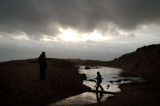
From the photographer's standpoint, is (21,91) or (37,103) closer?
(37,103)

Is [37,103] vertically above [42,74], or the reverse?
[42,74]

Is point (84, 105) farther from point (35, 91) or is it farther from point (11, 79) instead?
point (11, 79)

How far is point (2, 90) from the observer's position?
15.2 meters

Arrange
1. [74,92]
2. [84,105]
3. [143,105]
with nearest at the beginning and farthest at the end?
1. [143,105]
2. [84,105]
3. [74,92]

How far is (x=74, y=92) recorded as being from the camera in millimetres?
19609

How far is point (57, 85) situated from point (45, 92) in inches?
123

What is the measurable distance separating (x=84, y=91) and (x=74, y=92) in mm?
1540

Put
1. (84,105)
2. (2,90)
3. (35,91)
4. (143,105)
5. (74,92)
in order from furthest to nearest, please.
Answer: (74,92), (35,91), (2,90), (84,105), (143,105)

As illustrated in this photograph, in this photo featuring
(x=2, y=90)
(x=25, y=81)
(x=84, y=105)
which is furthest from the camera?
(x=25, y=81)

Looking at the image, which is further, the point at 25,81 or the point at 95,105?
the point at 25,81

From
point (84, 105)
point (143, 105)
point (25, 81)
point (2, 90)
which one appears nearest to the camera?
point (143, 105)

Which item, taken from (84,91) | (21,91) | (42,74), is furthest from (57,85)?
(21,91)

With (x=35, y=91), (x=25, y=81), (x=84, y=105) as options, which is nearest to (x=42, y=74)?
(x=25, y=81)

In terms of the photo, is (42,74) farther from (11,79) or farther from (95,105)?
(95,105)
